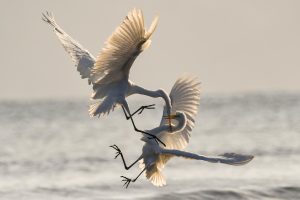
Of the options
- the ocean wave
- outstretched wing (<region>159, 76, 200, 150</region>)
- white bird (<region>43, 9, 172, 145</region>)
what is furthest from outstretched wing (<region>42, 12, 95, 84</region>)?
the ocean wave

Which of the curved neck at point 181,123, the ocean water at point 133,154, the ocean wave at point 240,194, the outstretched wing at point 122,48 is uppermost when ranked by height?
the ocean water at point 133,154

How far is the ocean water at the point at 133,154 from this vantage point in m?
24.0

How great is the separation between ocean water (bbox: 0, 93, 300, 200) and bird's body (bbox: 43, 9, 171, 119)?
634 centimetres

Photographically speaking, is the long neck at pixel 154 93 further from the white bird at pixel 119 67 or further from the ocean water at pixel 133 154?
the ocean water at pixel 133 154

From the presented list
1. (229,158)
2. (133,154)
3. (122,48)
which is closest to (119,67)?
(122,48)

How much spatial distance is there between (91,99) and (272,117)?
1112 inches

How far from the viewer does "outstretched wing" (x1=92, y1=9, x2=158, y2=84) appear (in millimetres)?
16109

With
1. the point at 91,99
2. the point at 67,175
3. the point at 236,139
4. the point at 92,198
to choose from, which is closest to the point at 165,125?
the point at 91,99

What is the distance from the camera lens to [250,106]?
5197 cm

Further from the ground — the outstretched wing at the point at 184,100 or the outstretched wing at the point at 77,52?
the outstretched wing at the point at 77,52

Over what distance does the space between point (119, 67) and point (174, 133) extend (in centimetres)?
166

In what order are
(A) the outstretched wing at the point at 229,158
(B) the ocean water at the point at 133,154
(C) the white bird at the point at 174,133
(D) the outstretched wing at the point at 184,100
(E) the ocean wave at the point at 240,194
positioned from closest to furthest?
(A) the outstretched wing at the point at 229,158
(C) the white bird at the point at 174,133
(D) the outstretched wing at the point at 184,100
(E) the ocean wave at the point at 240,194
(B) the ocean water at the point at 133,154

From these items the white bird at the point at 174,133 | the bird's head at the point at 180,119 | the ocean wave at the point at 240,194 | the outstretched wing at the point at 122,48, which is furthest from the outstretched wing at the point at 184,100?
the ocean wave at the point at 240,194

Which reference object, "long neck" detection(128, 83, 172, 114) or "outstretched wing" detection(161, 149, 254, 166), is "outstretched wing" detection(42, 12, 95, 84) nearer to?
"long neck" detection(128, 83, 172, 114)
